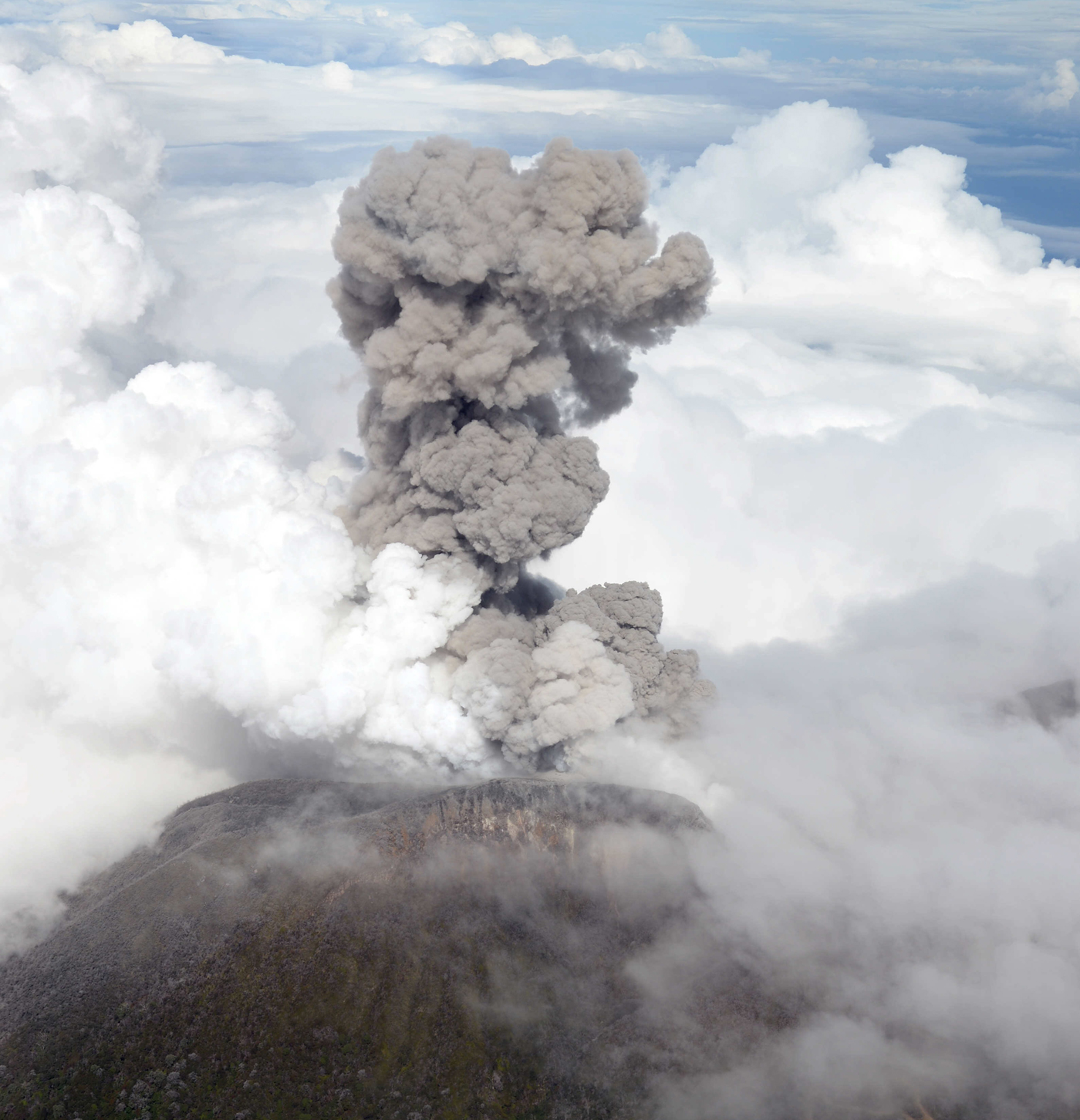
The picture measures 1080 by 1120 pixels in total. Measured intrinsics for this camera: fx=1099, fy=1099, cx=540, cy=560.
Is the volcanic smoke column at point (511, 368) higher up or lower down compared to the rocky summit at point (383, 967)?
higher up

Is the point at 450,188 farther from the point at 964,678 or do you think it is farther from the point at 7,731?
the point at 964,678

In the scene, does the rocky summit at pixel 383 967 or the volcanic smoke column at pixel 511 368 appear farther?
the volcanic smoke column at pixel 511 368

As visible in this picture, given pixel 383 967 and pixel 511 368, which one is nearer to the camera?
pixel 383 967

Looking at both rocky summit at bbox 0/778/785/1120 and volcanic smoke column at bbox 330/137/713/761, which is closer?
rocky summit at bbox 0/778/785/1120

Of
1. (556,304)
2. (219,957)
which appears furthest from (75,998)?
(556,304)

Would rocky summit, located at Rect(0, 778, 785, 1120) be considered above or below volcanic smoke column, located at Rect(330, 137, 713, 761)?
below
